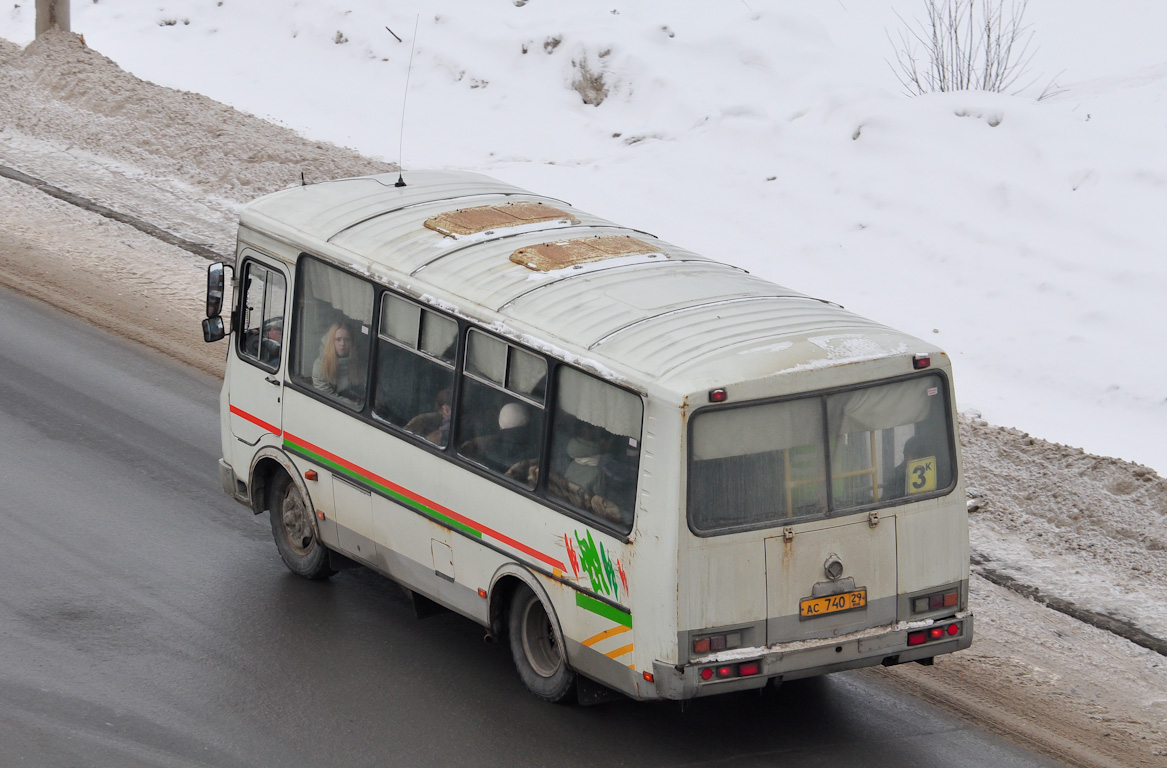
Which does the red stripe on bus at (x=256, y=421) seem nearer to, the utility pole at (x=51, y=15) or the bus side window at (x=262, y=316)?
the bus side window at (x=262, y=316)

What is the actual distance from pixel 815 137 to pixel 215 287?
34.3 feet

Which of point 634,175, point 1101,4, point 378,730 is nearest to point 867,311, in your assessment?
point 634,175

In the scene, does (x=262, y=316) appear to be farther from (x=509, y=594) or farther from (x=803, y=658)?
(x=803, y=658)

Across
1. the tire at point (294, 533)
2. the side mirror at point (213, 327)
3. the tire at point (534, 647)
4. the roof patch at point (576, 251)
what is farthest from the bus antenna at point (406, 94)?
the tire at point (534, 647)

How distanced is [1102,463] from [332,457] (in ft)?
19.7

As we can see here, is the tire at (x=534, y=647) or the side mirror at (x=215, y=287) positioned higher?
the side mirror at (x=215, y=287)

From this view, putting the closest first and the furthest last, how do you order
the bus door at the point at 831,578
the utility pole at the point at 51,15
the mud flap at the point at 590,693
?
the bus door at the point at 831,578, the mud flap at the point at 590,693, the utility pole at the point at 51,15

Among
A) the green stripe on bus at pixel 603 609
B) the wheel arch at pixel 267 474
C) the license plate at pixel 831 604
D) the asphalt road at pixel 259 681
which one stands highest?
the license plate at pixel 831 604

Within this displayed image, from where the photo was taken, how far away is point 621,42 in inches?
866

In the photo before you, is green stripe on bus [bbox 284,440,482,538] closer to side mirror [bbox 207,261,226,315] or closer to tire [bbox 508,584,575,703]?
tire [bbox 508,584,575,703]

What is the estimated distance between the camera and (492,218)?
9.48 meters

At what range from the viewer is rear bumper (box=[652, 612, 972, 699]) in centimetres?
742

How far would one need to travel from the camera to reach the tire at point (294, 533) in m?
9.97

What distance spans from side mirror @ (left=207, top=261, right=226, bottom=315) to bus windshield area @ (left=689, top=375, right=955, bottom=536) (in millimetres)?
4009
